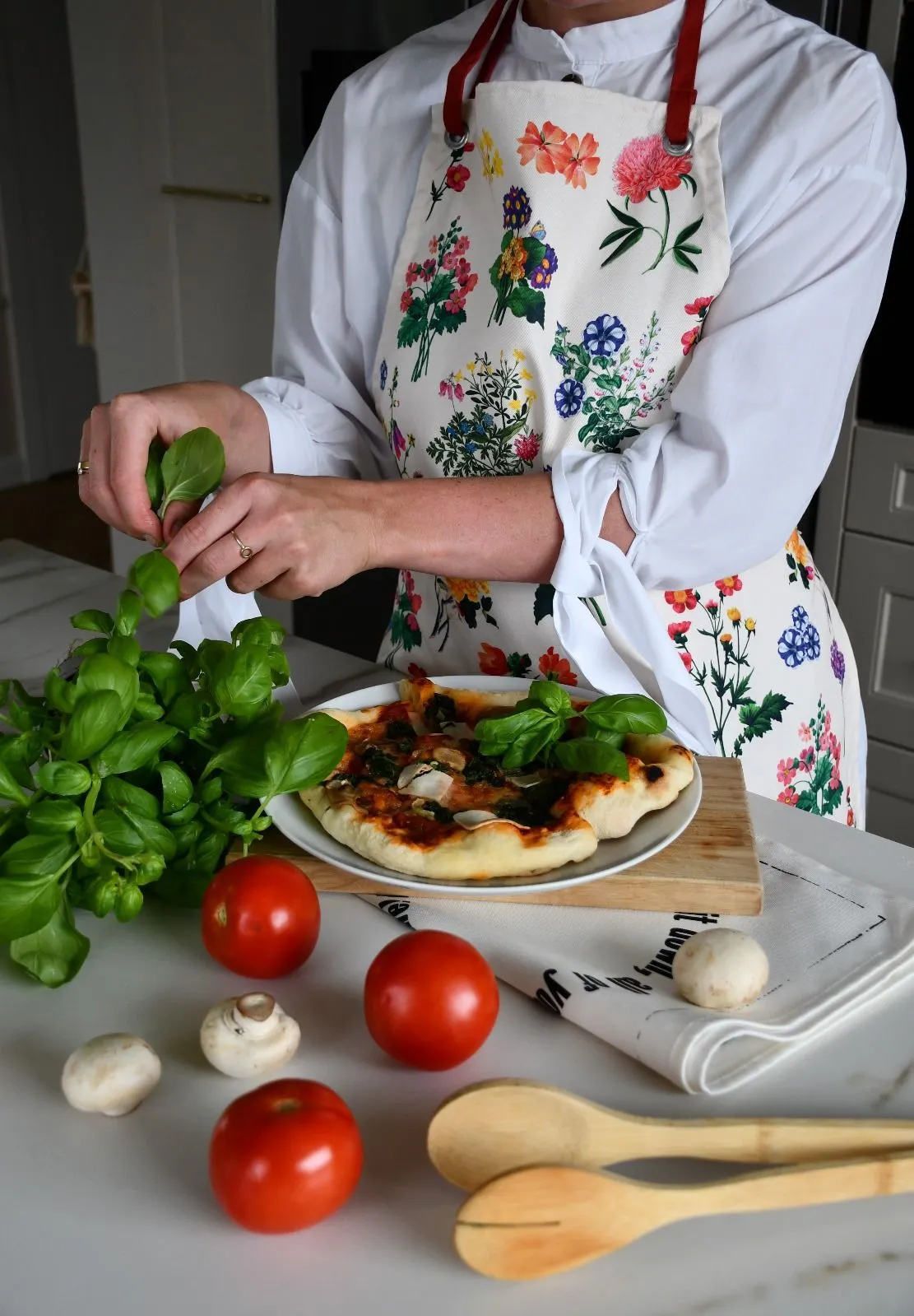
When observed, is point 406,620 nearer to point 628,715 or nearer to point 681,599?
point 681,599

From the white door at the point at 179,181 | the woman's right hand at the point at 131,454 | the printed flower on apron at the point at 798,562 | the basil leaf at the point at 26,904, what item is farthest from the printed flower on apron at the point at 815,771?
the white door at the point at 179,181

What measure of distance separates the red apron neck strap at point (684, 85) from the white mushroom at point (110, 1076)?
82 cm

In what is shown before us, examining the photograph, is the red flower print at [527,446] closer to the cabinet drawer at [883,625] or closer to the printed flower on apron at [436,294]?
the printed flower on apron at [436,294]

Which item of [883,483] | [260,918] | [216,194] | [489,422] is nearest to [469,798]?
[260,918]

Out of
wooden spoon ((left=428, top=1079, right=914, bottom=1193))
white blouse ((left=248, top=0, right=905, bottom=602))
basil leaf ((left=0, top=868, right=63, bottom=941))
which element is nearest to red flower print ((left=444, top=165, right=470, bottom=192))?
white blouse ((left=248, top=0, right=905, bottom=602))

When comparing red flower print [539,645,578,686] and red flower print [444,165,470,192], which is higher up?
red flower print [444,165,470,192]

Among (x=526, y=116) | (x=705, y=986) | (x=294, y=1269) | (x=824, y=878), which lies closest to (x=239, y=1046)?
(x=294, y=1269)

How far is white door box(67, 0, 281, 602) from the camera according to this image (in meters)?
2.68

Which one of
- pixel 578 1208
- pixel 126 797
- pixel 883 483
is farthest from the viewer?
pixel 883 483

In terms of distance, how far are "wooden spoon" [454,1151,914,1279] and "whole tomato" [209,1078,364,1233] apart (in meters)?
0.06

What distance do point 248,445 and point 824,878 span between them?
657mm

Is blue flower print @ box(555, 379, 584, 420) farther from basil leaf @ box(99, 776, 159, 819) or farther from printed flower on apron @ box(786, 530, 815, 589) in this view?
basil leaf @ box(99, 776, 159, 819)

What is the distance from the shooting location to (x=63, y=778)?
0.73 m

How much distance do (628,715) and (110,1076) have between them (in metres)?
0.44
